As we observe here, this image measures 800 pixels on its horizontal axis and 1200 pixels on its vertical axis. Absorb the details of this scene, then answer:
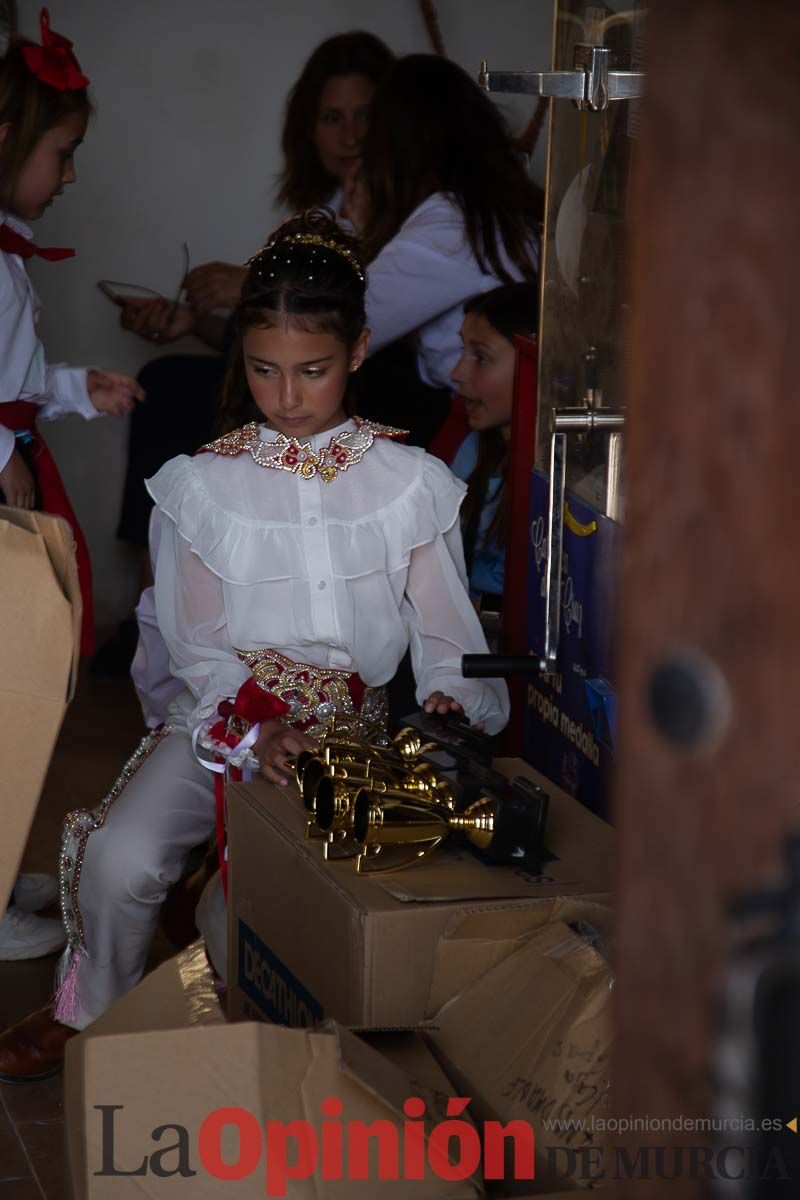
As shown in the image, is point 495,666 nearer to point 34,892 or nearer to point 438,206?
point 34,892

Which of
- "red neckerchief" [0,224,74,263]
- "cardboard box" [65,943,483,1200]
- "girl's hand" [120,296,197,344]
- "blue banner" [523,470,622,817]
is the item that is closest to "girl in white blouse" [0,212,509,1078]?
"blue banner" [523,470,622,817]

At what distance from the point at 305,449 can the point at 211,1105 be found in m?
1.32

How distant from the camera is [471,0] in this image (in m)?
4.84

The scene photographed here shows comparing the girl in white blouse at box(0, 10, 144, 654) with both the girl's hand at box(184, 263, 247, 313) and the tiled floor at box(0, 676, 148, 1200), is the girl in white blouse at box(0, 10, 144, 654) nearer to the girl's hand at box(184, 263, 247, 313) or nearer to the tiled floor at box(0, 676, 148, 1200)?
the tiled floor at box(0, 676, 148, 1200)

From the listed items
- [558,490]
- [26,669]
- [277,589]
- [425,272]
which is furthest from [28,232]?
[26,669]

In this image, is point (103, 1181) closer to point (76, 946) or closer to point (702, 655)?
point (702, 655)

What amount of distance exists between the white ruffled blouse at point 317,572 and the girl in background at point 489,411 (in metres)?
0.66

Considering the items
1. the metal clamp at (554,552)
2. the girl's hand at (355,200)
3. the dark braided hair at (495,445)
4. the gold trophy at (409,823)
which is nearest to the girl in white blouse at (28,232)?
the dark braided hair at (495,445)

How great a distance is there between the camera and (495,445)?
122 inches

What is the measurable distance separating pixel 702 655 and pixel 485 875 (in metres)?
1.14

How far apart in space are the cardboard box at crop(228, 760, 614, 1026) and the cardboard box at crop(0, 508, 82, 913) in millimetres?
403

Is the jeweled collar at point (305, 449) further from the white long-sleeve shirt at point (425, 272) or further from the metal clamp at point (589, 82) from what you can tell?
the white long-sleeve shirt at point (425, 272)

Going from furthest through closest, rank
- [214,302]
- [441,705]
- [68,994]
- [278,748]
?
[214,302]
[68,994]
[441,705]
[278,748]

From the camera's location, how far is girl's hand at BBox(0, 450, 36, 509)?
2801 mm
